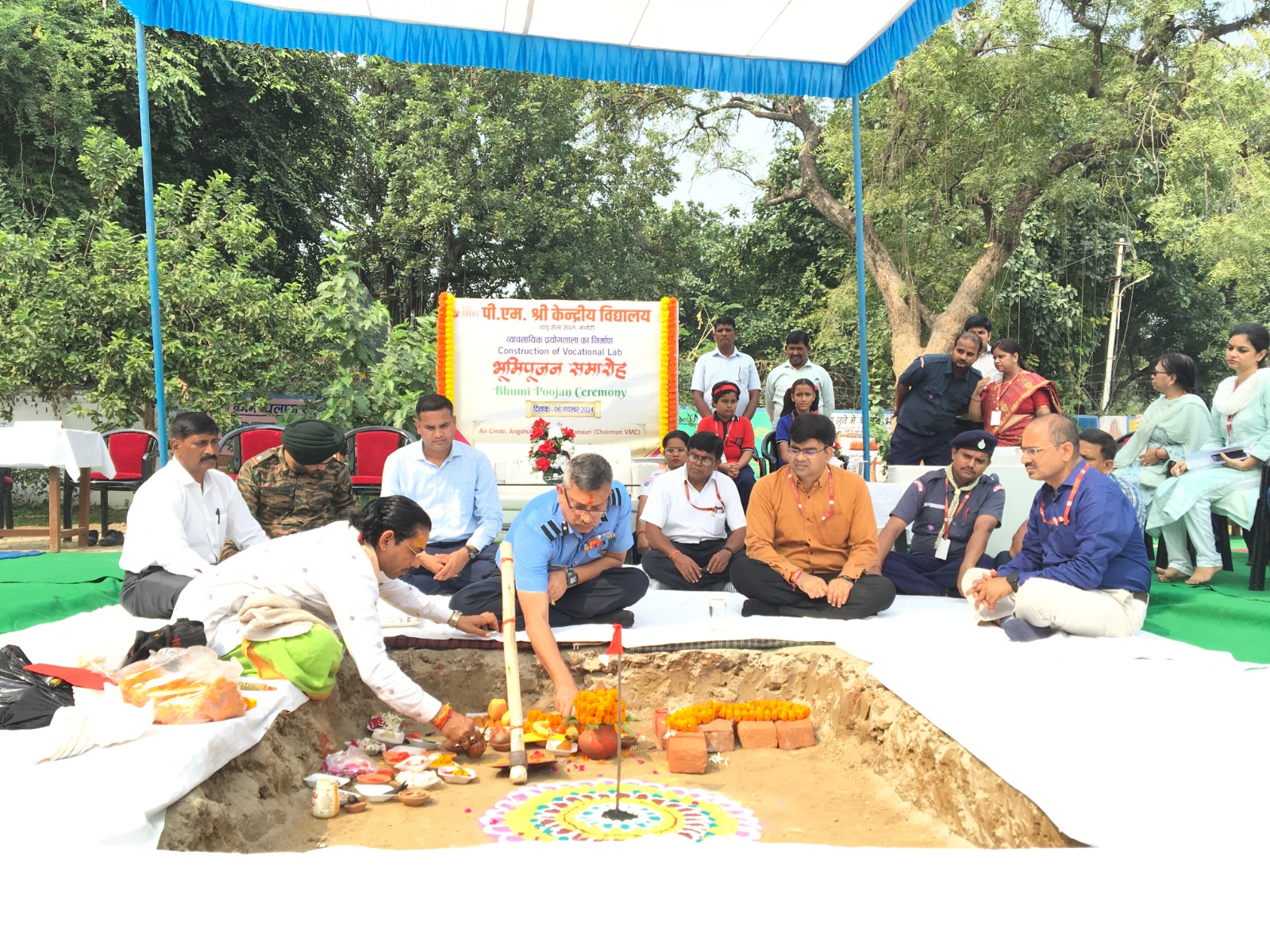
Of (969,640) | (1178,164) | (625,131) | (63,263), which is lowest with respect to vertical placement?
(969,640)

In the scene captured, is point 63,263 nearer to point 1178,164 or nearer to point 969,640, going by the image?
point 969,640

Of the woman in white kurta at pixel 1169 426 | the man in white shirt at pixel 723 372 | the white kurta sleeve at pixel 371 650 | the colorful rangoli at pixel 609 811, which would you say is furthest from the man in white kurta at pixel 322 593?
the woman in white kurta at pixel 1169 426

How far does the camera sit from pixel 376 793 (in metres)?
3.93

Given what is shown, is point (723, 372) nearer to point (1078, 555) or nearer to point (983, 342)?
point (983, 342)

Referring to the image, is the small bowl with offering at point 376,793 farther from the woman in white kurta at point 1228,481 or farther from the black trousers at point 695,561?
the woman in white kurta at point 1228,481

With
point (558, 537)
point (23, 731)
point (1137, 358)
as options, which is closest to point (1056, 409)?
point (558, 537)

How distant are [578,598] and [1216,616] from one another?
12.2 ft

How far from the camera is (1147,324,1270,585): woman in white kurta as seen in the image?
20.7ft

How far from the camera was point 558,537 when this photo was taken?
5004 millimetres

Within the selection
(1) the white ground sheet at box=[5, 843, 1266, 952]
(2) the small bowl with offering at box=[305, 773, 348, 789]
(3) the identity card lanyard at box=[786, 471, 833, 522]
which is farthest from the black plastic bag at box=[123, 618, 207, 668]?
(3) the identity card lanyard at box=[786, 471, 833, 522]

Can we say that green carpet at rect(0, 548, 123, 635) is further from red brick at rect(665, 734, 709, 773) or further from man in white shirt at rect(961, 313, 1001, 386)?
man in white shirt at rect(961, 313, 1001, 386)

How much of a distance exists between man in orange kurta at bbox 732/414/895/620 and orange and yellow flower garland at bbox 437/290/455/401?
12.3 feet

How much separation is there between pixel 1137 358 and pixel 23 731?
28958 millimetres

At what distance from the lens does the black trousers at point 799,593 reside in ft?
18.4
